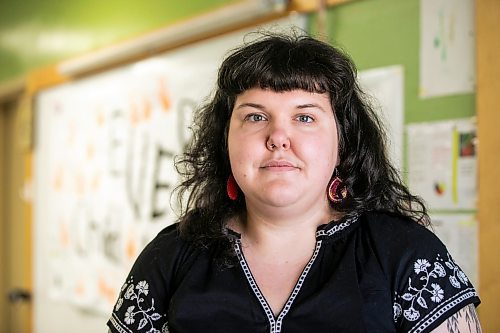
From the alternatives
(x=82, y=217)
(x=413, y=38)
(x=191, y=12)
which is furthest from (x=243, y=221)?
(x=82, y=217)

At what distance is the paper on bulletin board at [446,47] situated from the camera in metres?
1.58

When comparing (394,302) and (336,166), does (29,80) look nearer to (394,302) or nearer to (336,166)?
(336,166)

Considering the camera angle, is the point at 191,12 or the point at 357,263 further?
the point at 191,12

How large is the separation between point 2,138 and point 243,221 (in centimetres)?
328

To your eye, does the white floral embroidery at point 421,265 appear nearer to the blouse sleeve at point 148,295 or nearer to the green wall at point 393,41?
the blouse sleeve at point 148,295

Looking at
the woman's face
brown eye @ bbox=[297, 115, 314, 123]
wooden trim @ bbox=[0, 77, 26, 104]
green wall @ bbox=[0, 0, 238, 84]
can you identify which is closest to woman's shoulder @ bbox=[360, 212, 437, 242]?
the woman's face

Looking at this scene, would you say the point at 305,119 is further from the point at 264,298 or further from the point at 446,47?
the point at 446,47

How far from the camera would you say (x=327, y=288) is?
105 centimetres

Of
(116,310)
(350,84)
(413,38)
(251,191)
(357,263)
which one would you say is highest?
Result: (413,38)

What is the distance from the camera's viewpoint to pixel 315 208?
114 centimetres

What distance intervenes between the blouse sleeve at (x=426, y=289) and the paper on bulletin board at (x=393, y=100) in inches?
26.7

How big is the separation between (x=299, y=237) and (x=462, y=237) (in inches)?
25.3

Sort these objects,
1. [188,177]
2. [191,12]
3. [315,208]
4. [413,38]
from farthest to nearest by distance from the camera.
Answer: [191,12]
[413,38]
[188,177]
[315,208]

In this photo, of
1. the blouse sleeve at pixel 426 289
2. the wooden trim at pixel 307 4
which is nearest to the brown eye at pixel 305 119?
the blouse sleeve at pixel 426 289
